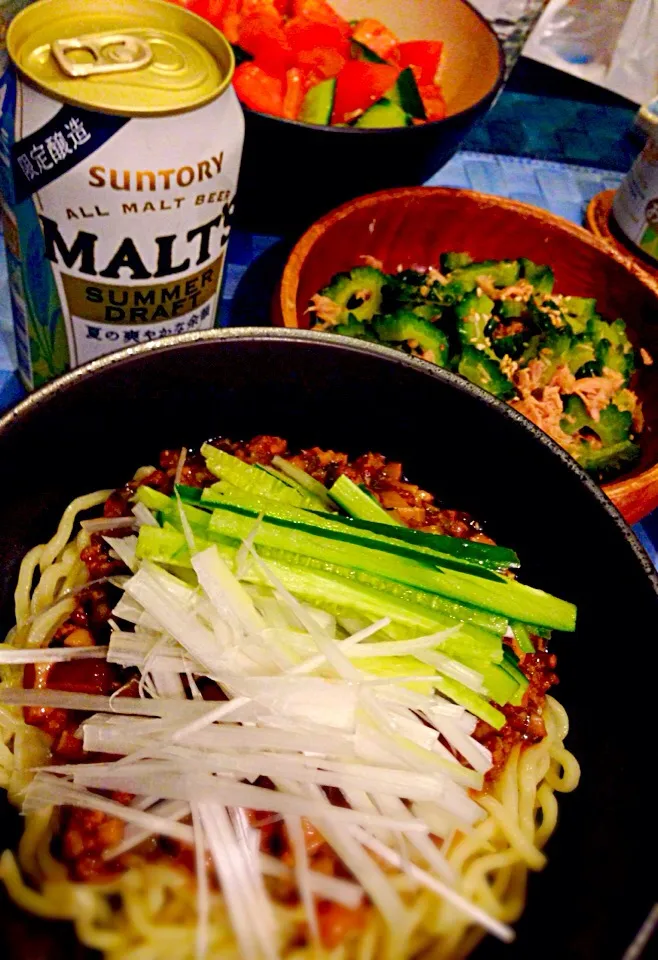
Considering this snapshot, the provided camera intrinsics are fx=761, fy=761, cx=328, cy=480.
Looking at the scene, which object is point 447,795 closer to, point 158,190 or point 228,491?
point 228,491

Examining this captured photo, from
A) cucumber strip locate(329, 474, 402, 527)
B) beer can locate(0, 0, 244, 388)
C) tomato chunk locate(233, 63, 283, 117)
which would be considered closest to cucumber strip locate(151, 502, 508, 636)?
cucumber strip locate(329, 474, 402, 527)

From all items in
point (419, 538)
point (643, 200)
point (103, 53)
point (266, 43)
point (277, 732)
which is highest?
point (103, 53)

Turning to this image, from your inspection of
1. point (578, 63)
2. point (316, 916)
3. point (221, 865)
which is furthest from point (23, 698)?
point (578, 63)

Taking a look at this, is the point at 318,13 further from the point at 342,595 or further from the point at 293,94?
the point at 342,595

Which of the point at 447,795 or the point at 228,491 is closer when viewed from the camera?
the point at 447,795

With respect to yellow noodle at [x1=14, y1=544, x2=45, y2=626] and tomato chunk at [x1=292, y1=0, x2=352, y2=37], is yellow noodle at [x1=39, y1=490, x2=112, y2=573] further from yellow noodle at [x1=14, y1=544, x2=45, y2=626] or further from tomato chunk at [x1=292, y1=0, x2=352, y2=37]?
tomato chunk at [x1=292, y1=0, x2=352, y2=37]

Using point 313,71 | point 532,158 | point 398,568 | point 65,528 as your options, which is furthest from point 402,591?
point 532,158
